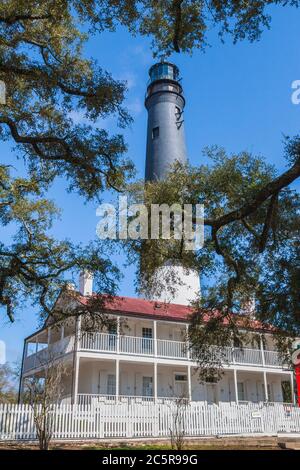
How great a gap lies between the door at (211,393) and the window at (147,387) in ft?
12.4

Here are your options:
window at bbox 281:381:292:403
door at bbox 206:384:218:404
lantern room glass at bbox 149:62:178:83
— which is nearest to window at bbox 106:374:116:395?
door at bbox 206:384:218:404

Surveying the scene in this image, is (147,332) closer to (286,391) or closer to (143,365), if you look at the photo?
(143,365)

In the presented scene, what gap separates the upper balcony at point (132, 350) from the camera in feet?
81.8

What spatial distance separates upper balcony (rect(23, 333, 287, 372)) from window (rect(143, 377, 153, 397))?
2108 millimetres

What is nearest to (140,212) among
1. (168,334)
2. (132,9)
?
(132,9)

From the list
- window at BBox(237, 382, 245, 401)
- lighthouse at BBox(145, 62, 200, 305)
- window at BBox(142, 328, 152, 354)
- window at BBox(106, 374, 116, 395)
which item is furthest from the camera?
lighthouse at BBox(145, 62, 200, 305)

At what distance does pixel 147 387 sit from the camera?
28.1 m

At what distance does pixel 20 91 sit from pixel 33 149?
4.73ft

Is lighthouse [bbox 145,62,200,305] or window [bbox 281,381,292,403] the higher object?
lighthouse [bbox 145,62,200,305]

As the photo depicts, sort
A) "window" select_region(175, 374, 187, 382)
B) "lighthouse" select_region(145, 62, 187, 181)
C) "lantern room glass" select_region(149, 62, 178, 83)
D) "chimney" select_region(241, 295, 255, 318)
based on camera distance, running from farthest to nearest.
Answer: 1. "lantern room glass" select_region(149, 62, 178, 83)
2. "lighthouse" select_region(145, 62, 187, 181)
3. "window" select_region(175, 374, 187, 382)
4. "chimney" select_region(241, 295, 255, 318)

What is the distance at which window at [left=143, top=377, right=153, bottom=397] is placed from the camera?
27898mm

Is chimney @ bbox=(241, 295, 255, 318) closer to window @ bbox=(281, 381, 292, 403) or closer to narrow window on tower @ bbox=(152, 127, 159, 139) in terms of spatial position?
window @ bbox=(281, 381, 292, 403)

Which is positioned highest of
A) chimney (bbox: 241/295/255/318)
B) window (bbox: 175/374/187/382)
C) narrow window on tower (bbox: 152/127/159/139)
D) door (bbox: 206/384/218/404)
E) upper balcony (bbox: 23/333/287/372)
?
narrow window on tower (bbox: 152/127/159/139)
